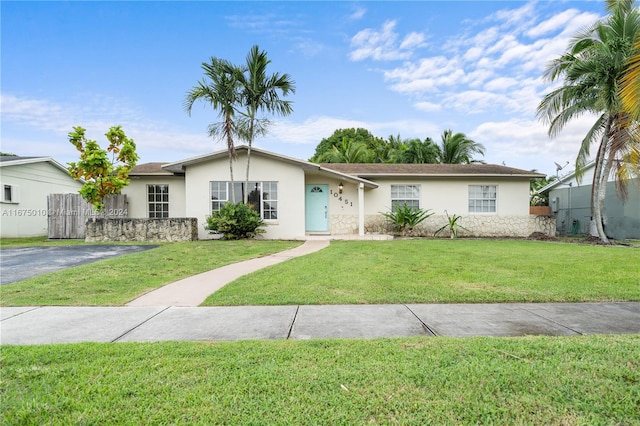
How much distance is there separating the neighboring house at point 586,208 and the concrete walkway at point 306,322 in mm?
14053

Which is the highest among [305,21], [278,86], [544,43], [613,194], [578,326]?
[305,21]

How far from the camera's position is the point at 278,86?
565 inches

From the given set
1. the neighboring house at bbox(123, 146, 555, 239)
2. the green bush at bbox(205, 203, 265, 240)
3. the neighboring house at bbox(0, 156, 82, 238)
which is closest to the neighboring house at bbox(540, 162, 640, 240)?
the neighboring house at bbox(123, 146, 555, 239)

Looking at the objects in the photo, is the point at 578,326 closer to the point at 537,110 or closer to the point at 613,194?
the point at 537,110

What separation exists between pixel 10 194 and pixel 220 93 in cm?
1204

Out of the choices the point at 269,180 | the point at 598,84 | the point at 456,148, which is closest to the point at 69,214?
the point at 269,180

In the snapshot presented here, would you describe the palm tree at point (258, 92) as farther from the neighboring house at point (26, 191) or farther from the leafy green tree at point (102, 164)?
the neighboring house at point (26, 191)

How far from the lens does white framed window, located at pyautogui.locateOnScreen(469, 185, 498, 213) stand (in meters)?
16.6

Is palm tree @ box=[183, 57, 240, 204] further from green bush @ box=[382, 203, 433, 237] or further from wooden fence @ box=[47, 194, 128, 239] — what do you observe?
green bush @ box=[382, 203, 433, 237]

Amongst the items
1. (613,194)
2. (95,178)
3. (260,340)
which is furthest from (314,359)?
(613,194)

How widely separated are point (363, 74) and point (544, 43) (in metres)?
7.95

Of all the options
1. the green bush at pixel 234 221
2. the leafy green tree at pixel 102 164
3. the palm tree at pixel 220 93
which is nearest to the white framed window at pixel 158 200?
the leafy green tree at pixel 102 164

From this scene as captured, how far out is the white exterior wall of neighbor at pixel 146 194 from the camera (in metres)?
16.0

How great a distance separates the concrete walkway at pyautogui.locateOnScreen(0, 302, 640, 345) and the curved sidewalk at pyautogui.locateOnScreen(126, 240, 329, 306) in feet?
1.09
